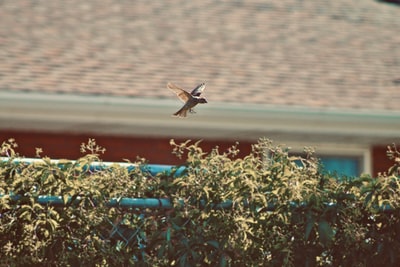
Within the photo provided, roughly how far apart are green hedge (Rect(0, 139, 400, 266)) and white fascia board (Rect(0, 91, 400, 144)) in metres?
4.79

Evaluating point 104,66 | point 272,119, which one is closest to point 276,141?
point 272,119

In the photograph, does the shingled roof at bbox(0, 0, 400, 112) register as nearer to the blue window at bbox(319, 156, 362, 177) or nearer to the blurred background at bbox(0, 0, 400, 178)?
the blurred background at bbox(0, 0, 400, 178)

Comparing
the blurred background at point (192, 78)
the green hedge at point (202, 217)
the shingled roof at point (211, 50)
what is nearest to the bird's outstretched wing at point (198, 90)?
the green hedge at point (202, 217)

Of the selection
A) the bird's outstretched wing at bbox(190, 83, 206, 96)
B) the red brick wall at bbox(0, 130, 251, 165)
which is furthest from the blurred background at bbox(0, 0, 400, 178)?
the bird's outstretched wing at bbox(190, 83, 206, 96)

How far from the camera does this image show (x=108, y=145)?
9.38m

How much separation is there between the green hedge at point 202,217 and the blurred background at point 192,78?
4924 mm

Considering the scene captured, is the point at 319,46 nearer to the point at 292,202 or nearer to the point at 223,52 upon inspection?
the point at 223,52

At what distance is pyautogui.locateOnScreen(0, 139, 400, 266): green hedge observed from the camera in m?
3.73

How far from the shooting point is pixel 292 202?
3.91 m

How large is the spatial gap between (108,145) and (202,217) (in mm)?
5629

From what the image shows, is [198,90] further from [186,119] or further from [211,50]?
[211,50]

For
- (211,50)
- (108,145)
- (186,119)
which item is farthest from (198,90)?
(211,50)

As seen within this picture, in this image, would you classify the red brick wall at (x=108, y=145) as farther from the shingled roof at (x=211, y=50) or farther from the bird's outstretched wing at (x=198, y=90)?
the bird's outstretched wing at (x=198, y=90)

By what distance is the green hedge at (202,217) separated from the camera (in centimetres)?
373
